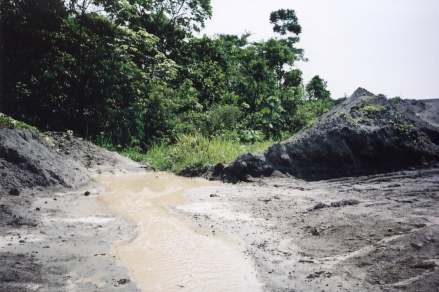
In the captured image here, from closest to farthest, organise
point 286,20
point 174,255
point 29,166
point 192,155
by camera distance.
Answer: point 174,255 → point 29,166 → point 192,155 → point 286,20

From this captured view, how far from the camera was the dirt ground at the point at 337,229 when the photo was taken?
10.9 ft

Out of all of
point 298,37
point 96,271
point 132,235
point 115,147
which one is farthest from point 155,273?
point 298,37

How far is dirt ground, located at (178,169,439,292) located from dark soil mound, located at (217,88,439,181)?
876mm

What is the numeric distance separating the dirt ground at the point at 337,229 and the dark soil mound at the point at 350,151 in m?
0.88

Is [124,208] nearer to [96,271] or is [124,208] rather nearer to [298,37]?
[96,271]

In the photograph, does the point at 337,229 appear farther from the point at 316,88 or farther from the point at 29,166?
the point at 316,88

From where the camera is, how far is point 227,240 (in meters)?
4.53

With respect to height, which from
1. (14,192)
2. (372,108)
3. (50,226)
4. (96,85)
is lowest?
(50,226)

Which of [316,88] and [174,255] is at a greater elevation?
[316,88]

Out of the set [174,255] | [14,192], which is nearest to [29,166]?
[14,192]

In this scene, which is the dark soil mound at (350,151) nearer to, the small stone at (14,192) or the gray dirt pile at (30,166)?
the gray dirt pile at (30,166)

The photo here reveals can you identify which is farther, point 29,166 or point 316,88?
point 316,88

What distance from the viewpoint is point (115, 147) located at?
12305 mm

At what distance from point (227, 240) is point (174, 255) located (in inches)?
28.3
